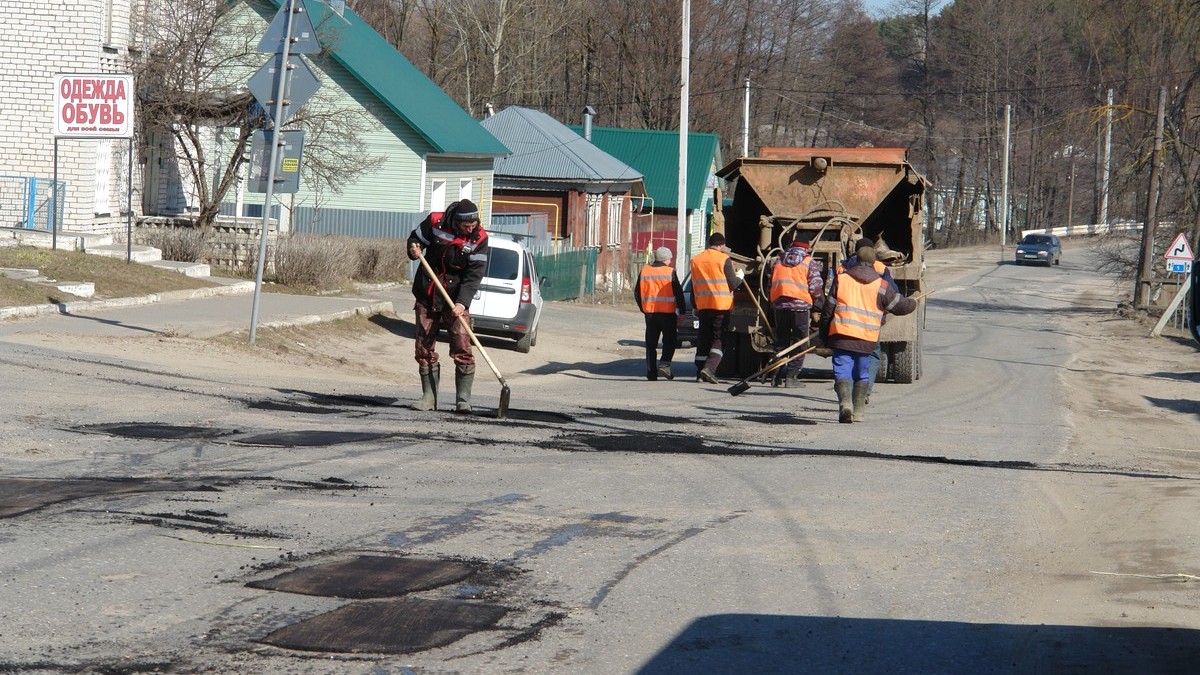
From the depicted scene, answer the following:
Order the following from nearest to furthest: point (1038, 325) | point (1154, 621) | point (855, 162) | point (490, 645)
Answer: point (490, 645), point (1154, 621), point (855, 162), point (1038, 325)

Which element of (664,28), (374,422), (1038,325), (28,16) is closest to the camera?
(374,422)

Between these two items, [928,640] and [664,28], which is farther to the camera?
[664,28]

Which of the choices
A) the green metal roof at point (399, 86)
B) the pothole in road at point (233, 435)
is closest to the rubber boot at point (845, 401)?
the pothole in road at point (233, 435)

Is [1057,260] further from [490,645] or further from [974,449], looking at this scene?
[490,645]

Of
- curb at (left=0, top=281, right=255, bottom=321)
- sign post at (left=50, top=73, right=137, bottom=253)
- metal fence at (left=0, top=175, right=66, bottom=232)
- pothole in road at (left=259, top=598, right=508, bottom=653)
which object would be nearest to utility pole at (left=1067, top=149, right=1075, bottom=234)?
metal fence at (left=0, top=175, right=66, bottom=232)

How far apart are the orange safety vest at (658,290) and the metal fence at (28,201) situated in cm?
1226

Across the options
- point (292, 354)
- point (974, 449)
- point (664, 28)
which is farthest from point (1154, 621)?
point (664, 28)

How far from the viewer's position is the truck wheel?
1706 centimetres

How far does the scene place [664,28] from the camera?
64.6 m

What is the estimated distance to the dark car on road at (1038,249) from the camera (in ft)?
211

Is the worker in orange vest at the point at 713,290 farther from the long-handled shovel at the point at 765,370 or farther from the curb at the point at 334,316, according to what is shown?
the curb at the point at 334,316

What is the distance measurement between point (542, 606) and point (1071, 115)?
34060mm

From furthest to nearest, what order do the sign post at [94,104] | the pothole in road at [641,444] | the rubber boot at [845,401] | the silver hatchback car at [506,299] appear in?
1. the silver hatchback car at [506,299]
2. the sign post at [94,104]
3. the rubber boot at [845,401]
4. the pothole in road at [641,444]

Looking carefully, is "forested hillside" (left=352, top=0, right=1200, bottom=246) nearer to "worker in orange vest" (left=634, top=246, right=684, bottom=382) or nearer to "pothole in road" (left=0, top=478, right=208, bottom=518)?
"worker in orange vest" (left=634, top=246, right=684, bottom=382)
